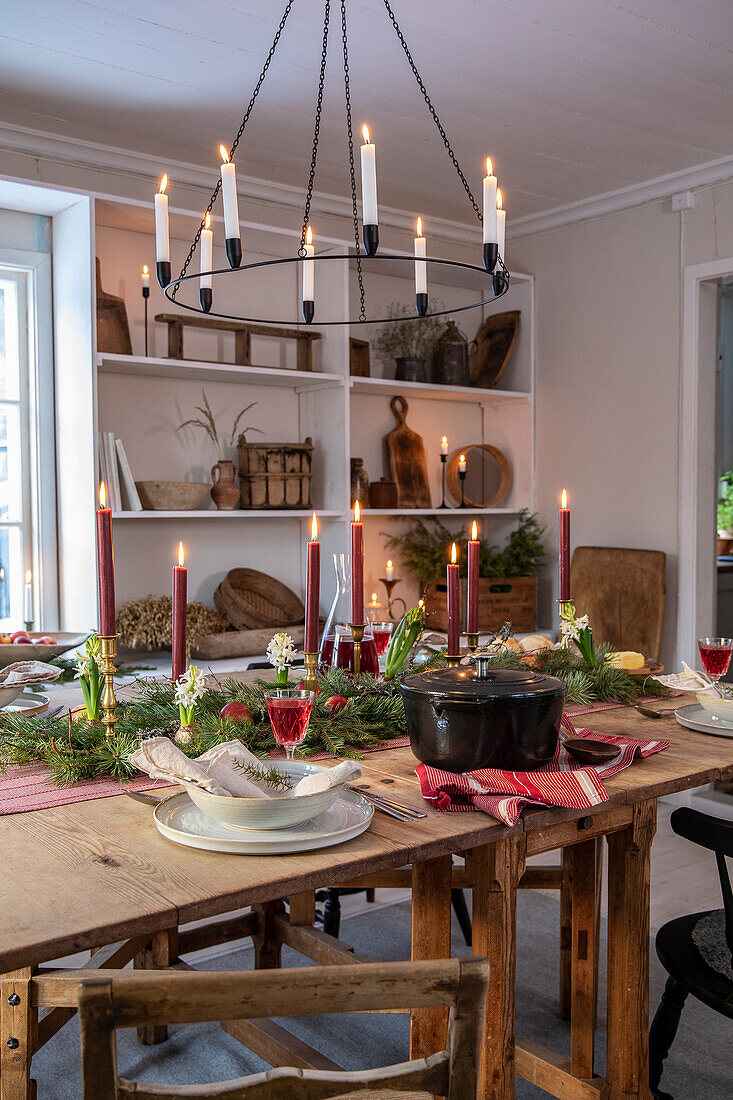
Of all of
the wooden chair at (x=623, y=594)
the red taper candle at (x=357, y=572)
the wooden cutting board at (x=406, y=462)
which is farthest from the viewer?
the wooden cutting board at (x=406, y=462)

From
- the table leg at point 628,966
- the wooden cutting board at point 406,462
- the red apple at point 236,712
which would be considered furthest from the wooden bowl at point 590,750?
the wooden cutting board at point 406,462

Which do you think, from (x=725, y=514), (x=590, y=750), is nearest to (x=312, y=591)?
(x=590, y=750)

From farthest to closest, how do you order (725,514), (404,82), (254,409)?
(725,514) < (254,409) < (404,82)

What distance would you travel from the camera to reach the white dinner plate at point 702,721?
5.39 feet

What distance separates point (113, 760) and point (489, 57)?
7.35ft

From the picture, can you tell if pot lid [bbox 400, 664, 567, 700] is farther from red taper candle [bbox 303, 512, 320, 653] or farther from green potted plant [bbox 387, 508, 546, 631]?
green potted plant [bbox 387, 508, 546, 631]

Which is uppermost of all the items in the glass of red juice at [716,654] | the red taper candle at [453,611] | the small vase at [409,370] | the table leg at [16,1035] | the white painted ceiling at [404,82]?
the white painted ceiling at [404,82]

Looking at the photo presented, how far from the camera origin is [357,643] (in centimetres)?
183

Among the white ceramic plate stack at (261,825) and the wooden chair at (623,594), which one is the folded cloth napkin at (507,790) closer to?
the white ceramic plate stack at (261,825)

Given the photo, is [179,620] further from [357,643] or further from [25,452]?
[25,452]

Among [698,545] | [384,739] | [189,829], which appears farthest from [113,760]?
[698,545]

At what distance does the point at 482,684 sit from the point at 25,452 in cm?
246

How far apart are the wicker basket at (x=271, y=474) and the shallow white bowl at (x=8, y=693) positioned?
1.87m

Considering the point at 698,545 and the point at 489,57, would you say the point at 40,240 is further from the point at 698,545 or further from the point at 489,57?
the point at 698,545
